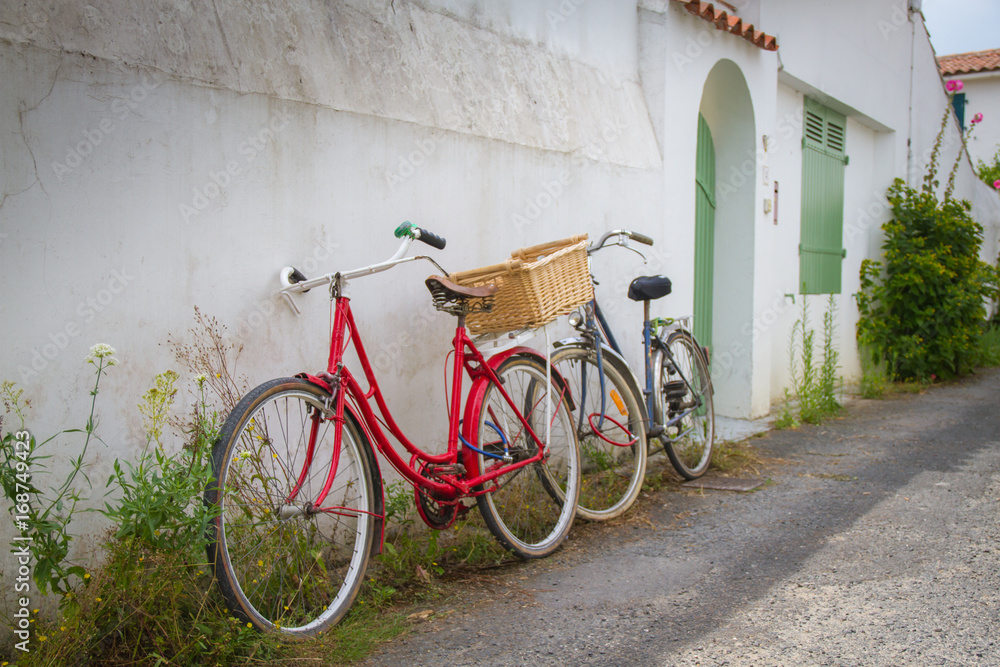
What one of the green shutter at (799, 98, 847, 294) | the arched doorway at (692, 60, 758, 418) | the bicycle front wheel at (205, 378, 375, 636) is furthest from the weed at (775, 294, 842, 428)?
the bicycle front wheel at (205, 378, 375, 636)

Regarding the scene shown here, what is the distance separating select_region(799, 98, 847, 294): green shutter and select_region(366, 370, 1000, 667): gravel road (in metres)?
3.63

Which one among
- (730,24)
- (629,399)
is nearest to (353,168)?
(629,399)

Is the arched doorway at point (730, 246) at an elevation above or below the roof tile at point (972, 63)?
below

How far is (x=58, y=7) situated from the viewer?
2666 millimetres

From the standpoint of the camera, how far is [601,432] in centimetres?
447

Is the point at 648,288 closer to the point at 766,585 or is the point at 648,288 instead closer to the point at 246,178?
the point at 766,585

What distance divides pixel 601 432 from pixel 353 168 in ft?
6.42

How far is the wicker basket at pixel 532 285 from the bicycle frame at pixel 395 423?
6.8 inches

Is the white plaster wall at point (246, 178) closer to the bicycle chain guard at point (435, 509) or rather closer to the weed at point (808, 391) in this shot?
the bicycle chain guard at point (435, 509)

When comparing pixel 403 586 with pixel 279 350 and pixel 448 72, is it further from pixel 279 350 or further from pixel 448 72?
pixel 448 72

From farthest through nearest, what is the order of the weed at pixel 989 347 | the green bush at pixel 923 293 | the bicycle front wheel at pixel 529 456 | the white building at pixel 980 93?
the white building at pixel 980 93 → the weed at pixel 989 347 → the green bush at pixel 923 293 → the bicycle front wheel at pixel 529 456

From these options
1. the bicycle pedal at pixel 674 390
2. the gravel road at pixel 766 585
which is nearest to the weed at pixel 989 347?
the gravel road at pixel 766 585

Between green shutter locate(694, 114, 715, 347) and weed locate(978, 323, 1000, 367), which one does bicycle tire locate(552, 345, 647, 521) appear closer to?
green shutter locate(694, 114, 715, 347)

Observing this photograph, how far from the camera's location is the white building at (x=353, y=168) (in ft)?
8.75
